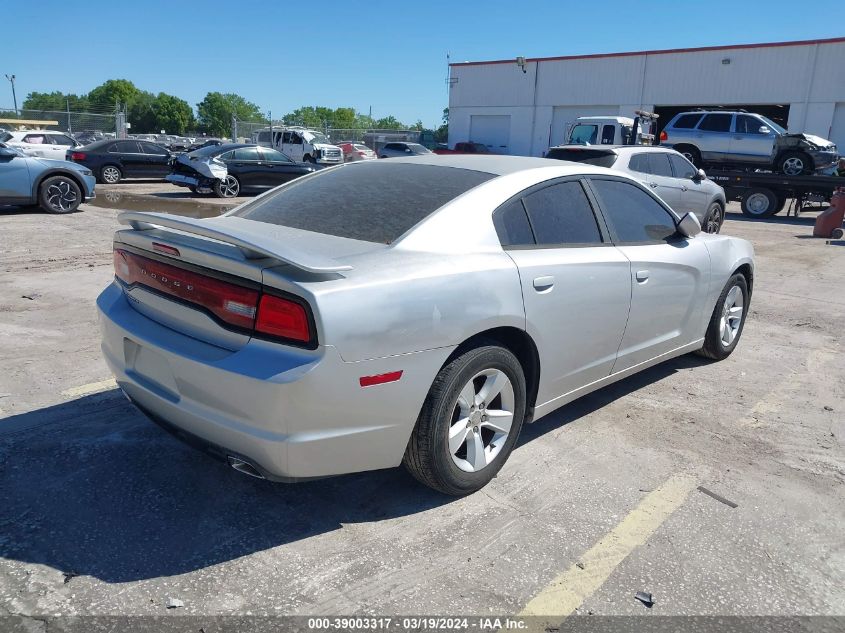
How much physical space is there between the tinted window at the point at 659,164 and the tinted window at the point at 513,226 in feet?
28.5

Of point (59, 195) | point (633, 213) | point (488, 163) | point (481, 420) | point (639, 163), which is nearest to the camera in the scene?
point (481, 420)

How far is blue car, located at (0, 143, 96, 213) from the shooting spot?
11742 mm

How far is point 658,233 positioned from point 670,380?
122 cm

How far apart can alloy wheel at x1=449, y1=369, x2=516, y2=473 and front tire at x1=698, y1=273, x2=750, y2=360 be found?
2.59 meters

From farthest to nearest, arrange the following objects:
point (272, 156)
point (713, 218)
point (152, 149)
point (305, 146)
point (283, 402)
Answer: point (305, 146)
point (152, 149)
point (272, 156)
point (713, 218)
point (283, 402)

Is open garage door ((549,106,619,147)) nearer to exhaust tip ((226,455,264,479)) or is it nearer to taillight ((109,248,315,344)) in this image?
taillight ((109,248,315,344))

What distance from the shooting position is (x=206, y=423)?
2811 millimetres

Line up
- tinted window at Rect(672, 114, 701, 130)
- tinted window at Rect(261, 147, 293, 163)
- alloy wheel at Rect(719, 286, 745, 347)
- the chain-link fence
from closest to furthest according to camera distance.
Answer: alloy wheel at Rect(719, 286, 745, 347) → tinted window at Rect(261, 147, 293, 163) → tinted window at Rect(672, 114, 701, 130) → the chain-link fence

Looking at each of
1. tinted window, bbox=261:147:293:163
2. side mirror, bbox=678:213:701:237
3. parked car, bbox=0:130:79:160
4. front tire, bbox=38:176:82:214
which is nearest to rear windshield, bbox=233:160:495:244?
side mirror, bbox=678:213:701:237

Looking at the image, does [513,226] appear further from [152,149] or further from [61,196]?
[152,149]

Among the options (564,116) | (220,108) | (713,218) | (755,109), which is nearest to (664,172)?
(713,218)

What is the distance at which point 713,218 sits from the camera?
13.2 metres

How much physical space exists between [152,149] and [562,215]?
67.2 ft

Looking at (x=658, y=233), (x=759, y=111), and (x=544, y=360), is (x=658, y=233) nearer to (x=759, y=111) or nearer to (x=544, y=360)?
(x=544, y=360)
